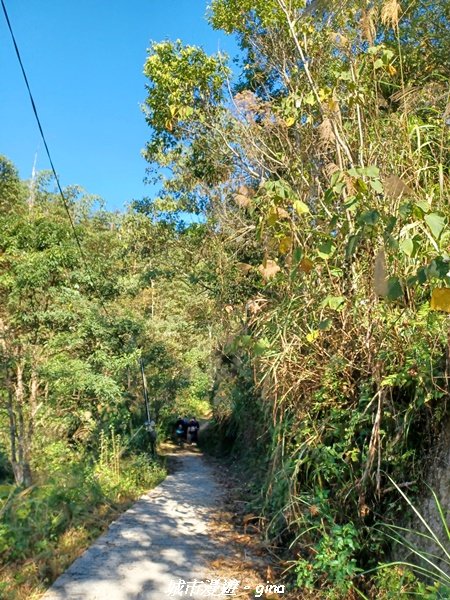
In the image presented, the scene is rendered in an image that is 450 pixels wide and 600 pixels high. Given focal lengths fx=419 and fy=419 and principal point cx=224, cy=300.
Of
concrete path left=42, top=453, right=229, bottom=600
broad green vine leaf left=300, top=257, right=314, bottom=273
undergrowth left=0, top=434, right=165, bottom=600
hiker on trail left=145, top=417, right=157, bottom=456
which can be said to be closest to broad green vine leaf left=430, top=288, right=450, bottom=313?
broad green vine leaf left=300, top=257, right=314, bottom=273

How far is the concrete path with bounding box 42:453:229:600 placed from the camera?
322 cm

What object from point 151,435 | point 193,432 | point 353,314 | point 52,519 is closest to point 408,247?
point 353,314

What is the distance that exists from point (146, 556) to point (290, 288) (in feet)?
9.42

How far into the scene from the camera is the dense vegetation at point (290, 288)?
8.91ft

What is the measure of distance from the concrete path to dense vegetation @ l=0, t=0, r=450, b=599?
44 centimetres

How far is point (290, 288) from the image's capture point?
3.54 meters

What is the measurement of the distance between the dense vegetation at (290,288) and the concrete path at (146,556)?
0.44 m

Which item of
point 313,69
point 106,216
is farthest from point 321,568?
point 106,216

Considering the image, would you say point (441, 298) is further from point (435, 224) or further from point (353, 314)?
point (353, 314)

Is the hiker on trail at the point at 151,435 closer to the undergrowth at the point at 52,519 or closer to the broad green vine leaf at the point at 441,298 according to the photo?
the undergrowth at the point at 52,519

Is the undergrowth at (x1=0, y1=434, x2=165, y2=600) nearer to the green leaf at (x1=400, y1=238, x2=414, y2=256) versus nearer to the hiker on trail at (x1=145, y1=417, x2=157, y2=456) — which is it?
the green leaf at (x1=400, y1=238, x2=414, y2=256)

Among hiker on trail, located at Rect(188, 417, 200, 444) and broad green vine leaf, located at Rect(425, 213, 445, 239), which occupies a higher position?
broad green vine leaf, located at Rect(425, 213, 445, 239)

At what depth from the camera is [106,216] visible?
73.9ft

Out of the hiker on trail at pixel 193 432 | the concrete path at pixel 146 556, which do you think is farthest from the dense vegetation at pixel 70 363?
the hiker on trail at pixel 193 432
